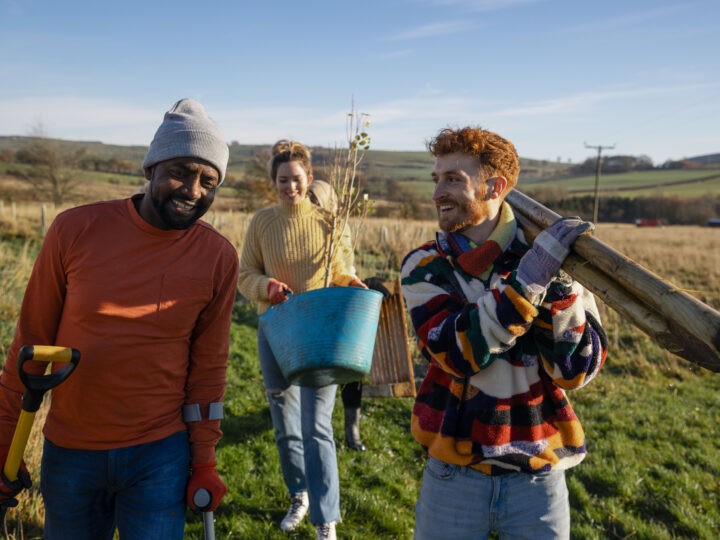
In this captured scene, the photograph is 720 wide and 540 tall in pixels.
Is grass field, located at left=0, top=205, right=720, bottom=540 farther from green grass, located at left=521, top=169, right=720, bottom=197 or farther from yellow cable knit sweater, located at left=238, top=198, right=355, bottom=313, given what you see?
green grass, located at left=521, top=169, right=720, bottom=197

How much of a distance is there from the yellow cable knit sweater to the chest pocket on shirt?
1.26 metres

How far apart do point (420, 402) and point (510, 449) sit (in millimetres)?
376

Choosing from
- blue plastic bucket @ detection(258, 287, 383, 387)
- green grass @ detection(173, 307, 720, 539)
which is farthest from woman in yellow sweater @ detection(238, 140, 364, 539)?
blue plastic bucket @ detection(258, 287, 383, 387)

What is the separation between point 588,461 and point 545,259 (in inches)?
158

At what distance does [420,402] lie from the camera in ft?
7.18

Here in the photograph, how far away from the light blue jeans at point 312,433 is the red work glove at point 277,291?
13.9 inches

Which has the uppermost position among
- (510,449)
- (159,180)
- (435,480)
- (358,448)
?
(159,180)

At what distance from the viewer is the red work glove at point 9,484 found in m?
1.87

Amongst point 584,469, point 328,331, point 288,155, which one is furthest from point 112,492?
point 584,469

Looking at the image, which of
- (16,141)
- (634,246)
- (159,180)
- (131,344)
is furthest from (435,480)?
(16,141)

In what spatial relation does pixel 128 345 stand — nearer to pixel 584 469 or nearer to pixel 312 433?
pixel 312 433

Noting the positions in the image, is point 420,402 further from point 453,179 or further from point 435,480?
point 453,179

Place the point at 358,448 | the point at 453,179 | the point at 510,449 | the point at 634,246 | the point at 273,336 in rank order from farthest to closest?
the point at 634,246
the point at 358,448
the point at 273,336
the point at 453,179
the point at 510,449

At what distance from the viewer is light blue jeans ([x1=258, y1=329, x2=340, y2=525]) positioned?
325 centimetres
